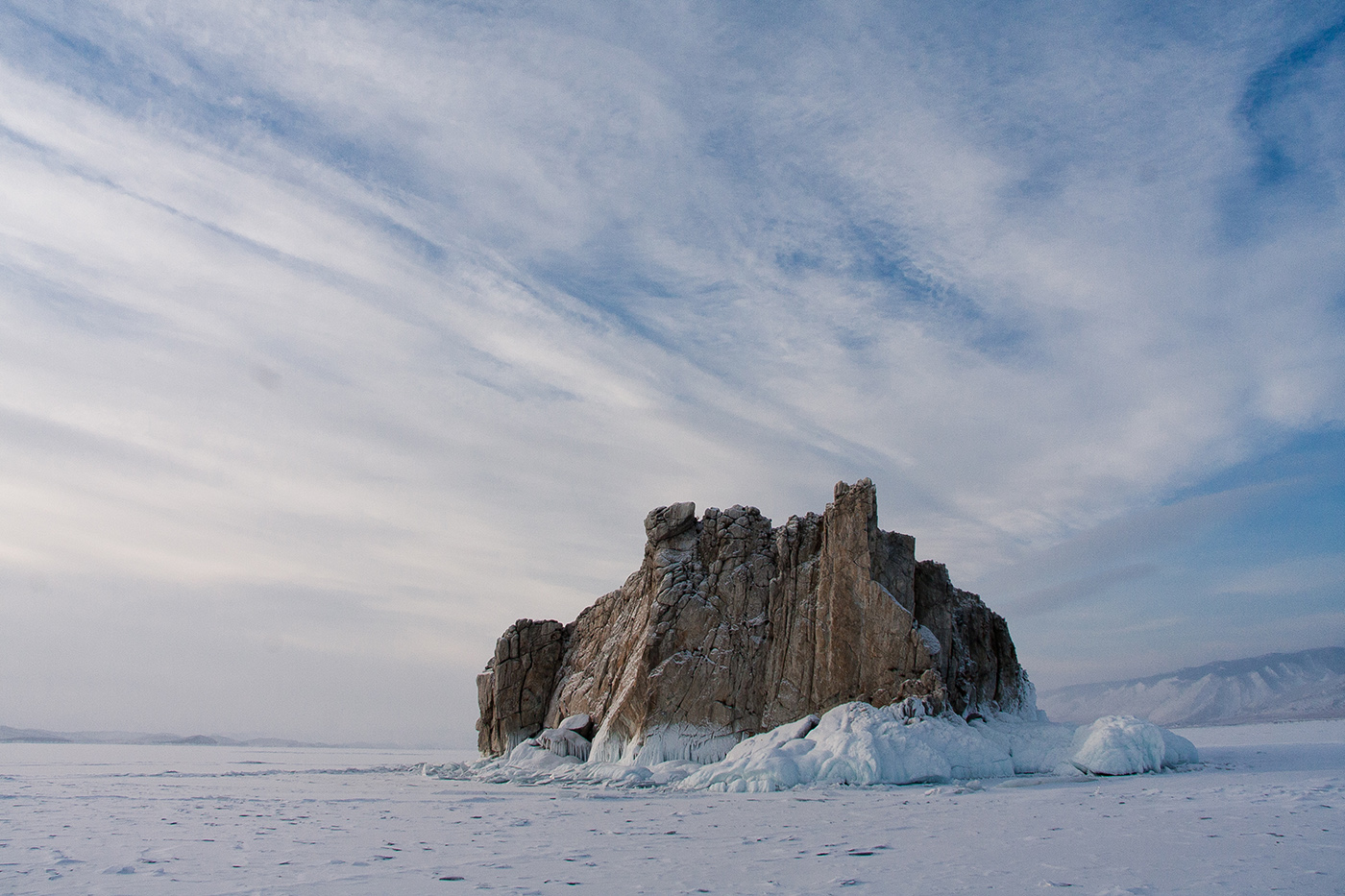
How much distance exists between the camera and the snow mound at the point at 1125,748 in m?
29.7

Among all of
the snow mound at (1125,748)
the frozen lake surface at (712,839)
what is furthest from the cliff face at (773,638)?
the frozen lake surface at (712,839)

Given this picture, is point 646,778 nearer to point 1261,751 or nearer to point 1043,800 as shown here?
point 1043,800

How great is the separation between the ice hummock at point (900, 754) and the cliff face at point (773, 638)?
1.81 m

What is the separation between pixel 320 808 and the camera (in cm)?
2362

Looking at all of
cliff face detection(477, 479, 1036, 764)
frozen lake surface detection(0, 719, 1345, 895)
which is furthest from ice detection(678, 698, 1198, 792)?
cliff face detection(477, 479, 1036, 764)

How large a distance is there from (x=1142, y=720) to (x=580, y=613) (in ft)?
101

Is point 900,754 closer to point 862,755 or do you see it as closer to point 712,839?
point 862,755

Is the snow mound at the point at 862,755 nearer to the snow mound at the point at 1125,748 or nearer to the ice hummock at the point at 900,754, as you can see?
the ice hummock at the point at 900,754

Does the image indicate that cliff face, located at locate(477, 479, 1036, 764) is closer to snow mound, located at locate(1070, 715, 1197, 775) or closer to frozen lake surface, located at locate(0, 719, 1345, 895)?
snow mound, located at locate(1070, 715, 1197, 775)

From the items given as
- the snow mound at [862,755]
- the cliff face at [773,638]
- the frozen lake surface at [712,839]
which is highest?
the cliff face at [773,638]

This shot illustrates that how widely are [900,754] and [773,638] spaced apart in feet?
33.1

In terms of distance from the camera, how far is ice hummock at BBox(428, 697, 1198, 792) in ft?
96.7

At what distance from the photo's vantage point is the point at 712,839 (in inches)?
646

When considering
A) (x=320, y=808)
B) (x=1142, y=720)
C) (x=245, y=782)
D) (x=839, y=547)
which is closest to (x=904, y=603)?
(x=839, y=547)
